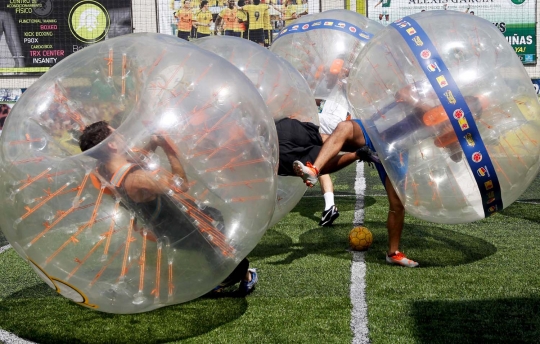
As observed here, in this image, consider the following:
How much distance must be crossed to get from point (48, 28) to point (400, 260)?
655 inches

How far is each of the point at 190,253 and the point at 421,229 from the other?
400cm

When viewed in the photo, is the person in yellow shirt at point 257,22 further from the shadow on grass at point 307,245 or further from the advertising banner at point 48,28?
the shadow on grass at point 307,245

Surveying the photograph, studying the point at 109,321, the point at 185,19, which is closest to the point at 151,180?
the point at 109,321

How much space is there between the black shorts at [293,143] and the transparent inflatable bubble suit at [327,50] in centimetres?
193

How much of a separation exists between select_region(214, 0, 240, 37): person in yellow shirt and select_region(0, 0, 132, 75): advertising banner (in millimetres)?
2670

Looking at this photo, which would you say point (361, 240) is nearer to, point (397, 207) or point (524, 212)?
point (397, 207)

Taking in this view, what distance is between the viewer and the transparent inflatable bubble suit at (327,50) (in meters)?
7.47

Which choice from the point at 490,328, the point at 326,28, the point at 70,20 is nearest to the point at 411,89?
the point at 490,328

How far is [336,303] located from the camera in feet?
15.8

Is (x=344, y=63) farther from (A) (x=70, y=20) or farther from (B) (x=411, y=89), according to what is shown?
(A) (x=70, y=20)

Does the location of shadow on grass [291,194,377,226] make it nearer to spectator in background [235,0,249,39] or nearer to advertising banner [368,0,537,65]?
spectator in background [235,0,249,39]

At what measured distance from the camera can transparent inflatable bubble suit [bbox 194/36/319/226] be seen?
532cm

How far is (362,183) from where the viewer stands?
35.0 ft

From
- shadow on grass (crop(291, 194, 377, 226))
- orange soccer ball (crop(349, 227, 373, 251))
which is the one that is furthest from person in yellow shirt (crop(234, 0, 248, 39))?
orange soccer ball (crop(349, 227, 373, 251))
